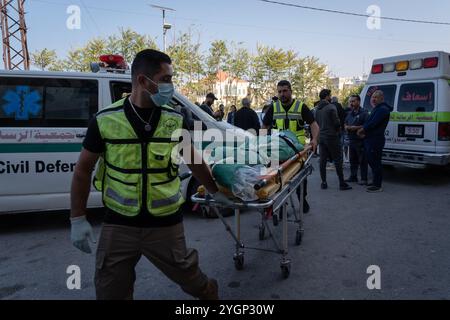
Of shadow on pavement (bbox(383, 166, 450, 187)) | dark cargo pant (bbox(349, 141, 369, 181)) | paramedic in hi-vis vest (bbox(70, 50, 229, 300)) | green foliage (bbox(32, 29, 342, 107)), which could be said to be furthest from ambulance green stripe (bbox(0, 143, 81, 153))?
green foliage (bbox(32, 29, 342, 107))

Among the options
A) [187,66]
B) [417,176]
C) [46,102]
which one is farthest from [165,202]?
[187,66]

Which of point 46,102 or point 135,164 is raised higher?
point 46,102

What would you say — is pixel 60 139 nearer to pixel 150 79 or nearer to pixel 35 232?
pixel 35 232

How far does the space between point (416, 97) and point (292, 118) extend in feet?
12.9

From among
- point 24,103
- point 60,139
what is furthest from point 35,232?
point 24,103

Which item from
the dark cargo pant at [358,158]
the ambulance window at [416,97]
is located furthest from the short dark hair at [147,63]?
the ambulance window at [416,97]

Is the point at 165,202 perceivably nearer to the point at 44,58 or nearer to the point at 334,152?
the point at 334,152

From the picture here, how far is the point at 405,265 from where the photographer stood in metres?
3.56

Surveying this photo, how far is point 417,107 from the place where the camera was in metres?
7.25

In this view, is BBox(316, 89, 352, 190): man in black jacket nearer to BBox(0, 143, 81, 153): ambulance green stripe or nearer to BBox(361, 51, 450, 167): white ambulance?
BBox(361, 51, 450, 167): white ambulance

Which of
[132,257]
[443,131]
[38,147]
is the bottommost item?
[132,257]

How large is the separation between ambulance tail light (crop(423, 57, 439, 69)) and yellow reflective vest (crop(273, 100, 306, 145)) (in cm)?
391

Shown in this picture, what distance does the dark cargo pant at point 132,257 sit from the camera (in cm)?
195

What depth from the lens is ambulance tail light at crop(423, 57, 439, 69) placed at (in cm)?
696
